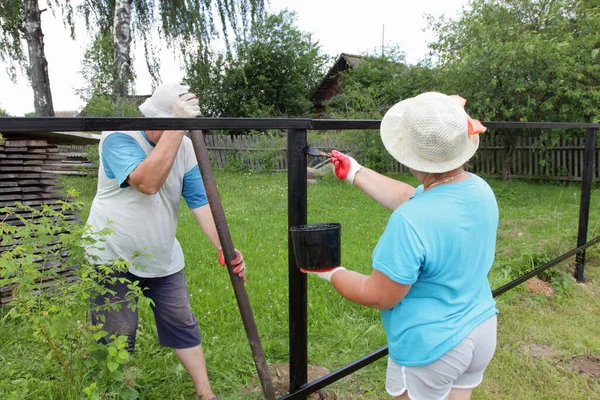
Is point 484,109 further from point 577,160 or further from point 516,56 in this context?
point 577,160

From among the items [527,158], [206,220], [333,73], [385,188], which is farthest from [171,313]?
[333,73]

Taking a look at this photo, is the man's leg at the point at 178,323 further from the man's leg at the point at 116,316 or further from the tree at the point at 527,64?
the tree at the point at 527,64

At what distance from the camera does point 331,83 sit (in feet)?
90.2

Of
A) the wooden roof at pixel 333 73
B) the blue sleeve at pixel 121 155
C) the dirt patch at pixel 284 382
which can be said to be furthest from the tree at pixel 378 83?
the blue sleeve at pixel 121 155

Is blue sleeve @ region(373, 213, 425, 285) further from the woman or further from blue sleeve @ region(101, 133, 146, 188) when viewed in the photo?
blue sleeve @ region(101, 133, 146, 188)

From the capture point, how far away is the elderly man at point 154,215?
1931 millimetres

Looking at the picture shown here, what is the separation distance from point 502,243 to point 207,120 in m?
5.40

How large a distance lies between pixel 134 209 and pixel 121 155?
27cm

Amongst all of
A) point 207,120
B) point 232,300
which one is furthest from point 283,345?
point 207,120

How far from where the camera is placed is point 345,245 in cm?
578

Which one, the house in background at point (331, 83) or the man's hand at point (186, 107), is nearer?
the man's hand at point (186, 107)

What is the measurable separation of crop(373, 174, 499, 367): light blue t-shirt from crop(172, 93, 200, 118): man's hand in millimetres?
901

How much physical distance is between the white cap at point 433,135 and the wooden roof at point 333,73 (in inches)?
960

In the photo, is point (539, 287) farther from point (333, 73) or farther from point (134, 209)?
point (333, 73)
